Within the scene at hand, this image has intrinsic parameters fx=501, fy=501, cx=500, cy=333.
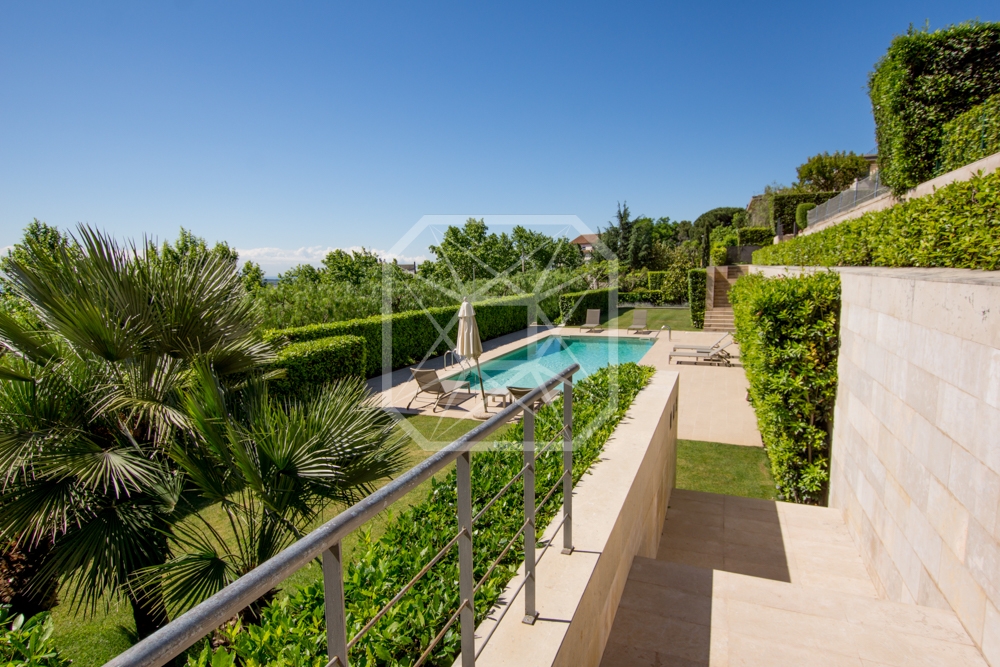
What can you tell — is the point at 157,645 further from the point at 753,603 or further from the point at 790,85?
the point at 790,85

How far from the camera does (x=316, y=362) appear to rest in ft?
34.5

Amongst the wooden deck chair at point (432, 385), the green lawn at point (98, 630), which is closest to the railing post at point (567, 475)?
the green lawn at point (98, 630)

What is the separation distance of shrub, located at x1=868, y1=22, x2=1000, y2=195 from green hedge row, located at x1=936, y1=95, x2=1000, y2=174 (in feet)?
1.79

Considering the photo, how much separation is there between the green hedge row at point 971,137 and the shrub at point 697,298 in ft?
40.5

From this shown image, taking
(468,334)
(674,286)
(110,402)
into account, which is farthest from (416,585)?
(674,286)

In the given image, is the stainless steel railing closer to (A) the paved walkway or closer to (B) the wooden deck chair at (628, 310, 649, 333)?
(A) the paved walkway

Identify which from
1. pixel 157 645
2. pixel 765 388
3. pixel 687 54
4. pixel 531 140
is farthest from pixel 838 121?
pixel 157 645

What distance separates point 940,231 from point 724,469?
4497mm

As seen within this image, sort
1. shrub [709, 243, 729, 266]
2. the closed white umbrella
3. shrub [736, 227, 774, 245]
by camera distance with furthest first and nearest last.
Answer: shrub [736, 227, 774, 245]
shrub [709, 243, 729, 266]
the closed white umbrella

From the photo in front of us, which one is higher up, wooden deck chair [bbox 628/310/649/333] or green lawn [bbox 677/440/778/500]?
wooden deck chair [bbox 628/310/649/333]

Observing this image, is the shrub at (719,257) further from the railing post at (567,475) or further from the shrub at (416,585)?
the railing post at (567,475)

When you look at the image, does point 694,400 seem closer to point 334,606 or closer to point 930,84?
point 930,84

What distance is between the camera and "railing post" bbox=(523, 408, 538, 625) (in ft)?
6.59

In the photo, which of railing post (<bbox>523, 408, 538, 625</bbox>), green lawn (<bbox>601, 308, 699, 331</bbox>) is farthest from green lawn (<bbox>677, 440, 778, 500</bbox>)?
green lawn (<bbox>601, 308, 699, 331</bbox>)
